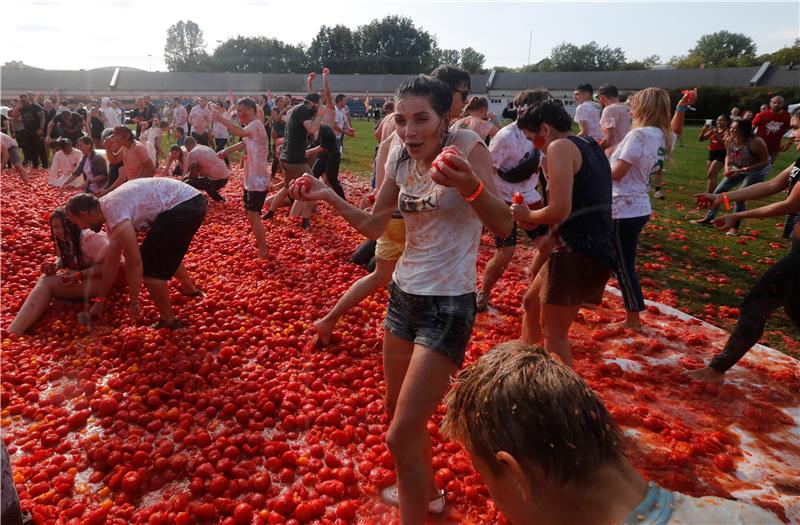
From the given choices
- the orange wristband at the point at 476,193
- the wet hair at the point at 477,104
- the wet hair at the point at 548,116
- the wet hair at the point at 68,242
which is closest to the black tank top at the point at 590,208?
the wet hair at the point at 548,116

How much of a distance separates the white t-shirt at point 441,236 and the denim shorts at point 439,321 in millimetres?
37

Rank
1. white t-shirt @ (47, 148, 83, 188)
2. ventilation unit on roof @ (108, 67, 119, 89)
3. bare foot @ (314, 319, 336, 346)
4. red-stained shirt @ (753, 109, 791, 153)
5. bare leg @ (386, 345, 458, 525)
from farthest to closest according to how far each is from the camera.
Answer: ventilation unit on roof @ (108, 67, 119, 89) < white t-shirt @ (47, 148, 83, 188) < red-stained shirt @ (753, 109, 791, 153) < bare foot @ (314, 319, 336, 346) < bare leg @ (386, 345, 458, 525)

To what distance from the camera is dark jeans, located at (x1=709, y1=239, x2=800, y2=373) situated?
11.8 feet

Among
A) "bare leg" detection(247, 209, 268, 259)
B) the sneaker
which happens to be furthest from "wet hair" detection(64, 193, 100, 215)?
the sneaker

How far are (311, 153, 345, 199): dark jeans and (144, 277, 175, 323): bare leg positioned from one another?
4.84 m

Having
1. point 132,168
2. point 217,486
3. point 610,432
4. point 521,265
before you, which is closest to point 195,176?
point 132,168

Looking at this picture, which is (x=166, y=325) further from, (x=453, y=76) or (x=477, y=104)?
(x=477, y=104)

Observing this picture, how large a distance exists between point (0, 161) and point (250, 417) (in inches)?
607

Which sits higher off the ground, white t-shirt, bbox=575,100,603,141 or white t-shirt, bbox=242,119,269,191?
white t-shirt, bbox=575,100,603,141

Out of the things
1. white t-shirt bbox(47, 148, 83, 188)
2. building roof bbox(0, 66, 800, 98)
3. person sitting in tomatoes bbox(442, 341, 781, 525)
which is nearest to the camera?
person sitting in tomatoes bbox(442, 341, 781, 525)

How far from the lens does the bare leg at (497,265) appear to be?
5230mm

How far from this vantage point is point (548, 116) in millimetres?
3238

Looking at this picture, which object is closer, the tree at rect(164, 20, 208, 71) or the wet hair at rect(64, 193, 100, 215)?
the wet hair at rect(64, 193, 100, 215)

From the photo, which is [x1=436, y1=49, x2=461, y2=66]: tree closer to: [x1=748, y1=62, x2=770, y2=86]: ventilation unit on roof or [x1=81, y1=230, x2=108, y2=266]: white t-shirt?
[x1=748, y1=62, x2=770, y2=86]: ventilation unit on roof
